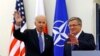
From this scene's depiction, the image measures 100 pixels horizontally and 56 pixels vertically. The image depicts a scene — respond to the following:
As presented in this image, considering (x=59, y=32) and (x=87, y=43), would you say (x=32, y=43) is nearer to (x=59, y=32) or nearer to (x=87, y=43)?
(x=87, y=43)

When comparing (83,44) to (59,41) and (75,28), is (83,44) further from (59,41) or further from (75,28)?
(59,41)

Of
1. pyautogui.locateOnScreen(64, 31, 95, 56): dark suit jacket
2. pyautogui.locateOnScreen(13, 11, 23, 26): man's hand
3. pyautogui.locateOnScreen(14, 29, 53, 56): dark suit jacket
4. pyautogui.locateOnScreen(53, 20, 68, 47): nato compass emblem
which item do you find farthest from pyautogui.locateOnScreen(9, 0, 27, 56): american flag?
pyautogui.locateOnScreen(64, 31, 95, 56): dark suit jacket

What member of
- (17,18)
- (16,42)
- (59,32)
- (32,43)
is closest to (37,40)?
(32,43)

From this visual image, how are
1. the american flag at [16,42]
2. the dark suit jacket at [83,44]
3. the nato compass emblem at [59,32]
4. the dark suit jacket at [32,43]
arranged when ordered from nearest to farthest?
the dark suit jacket at [83,44] < the dark suit jacket at [32,43] < the nato compass emblem at [59,32] < the american flag at [16,42]

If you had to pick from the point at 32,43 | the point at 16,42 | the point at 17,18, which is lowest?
the point at 16,42

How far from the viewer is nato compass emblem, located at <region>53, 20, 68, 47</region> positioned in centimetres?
352

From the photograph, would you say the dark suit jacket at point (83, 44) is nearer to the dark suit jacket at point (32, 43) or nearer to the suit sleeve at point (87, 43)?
the suit sleeve at point (87, 43)

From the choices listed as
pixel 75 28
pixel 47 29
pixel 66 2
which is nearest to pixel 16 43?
pixel 47 29

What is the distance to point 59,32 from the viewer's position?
3551 mm

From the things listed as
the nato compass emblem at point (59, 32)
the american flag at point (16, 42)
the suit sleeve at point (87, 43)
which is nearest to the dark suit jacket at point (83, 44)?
the suit sleeve at point (87, 43)

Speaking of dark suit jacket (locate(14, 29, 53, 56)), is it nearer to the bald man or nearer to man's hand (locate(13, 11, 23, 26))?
the bald man

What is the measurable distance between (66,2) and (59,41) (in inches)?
27.3

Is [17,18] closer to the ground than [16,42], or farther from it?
farther from it

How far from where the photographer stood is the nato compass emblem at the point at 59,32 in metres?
3.52
